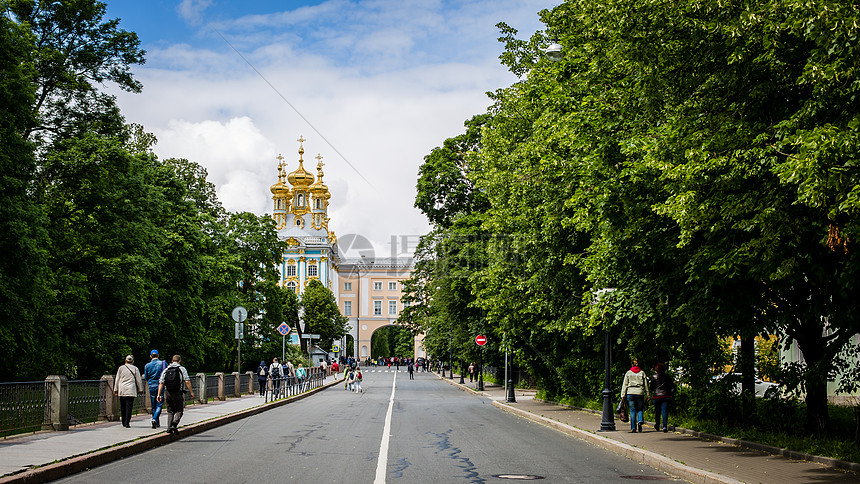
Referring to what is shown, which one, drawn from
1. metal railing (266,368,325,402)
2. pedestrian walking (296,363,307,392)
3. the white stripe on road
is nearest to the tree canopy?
the white stripe on road

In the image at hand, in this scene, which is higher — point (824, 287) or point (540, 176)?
point (540, 176)

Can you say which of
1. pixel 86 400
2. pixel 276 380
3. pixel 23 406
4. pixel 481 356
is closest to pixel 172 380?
pixel 23 406

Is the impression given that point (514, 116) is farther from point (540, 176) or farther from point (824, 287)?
point (824, 287)

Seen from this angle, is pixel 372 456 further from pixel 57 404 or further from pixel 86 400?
pixel 86 400

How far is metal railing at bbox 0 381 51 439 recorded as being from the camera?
15664mm

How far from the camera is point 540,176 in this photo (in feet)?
75.0

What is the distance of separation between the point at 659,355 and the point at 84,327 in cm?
2510

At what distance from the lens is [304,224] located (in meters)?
147

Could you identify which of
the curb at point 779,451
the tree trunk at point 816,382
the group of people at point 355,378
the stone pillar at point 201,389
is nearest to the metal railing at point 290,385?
the group of people at point 355,378

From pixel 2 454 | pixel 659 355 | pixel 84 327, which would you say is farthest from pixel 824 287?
pixel 84 327

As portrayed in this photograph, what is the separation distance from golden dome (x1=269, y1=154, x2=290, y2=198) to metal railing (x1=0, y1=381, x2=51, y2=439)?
12752cm

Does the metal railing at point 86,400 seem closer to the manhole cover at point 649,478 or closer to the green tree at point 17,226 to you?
the green tree at point 17,226

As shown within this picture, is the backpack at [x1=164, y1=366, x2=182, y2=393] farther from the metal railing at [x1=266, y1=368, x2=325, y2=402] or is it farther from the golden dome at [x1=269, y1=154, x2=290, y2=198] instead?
the golden dome at [x1=269, y1=154, x2=290, y2=198]

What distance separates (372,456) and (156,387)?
25.9ft
